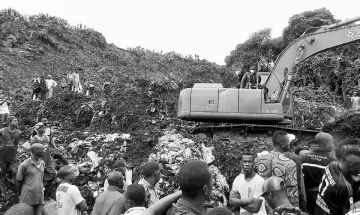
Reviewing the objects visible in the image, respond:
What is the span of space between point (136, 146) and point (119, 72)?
19064mm

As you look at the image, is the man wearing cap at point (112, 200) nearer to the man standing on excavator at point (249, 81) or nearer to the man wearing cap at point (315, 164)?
the man wearing cap at point (315, 164)

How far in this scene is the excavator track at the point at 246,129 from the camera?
36.1ft

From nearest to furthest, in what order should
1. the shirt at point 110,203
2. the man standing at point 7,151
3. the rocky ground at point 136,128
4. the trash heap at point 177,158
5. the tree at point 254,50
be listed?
1. the shirt at point 110,203
2. the trash heap at point 177,158
3. the man standing at point 7,151
4. the rocky ground at point 136,128
5. the tree at point 254,50

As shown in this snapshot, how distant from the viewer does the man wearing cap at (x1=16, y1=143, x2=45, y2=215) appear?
6004 millimetres

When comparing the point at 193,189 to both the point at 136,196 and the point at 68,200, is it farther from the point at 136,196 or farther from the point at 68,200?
the point at 68,200

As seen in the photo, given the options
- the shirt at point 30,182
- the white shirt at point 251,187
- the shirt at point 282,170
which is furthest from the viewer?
the shirt at point 30,182

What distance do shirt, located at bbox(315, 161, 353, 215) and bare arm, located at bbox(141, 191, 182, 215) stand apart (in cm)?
186

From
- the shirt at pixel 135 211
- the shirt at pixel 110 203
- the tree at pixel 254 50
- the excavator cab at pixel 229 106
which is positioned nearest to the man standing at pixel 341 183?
the shirt at pixel 135 211

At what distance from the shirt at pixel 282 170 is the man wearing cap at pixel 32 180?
10.9ft

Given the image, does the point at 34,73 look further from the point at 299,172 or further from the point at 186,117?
the point at 299,172

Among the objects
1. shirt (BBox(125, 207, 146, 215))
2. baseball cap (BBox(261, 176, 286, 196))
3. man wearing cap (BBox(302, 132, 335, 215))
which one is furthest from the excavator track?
baseball cap (BBox(261, 176, 286, 196))

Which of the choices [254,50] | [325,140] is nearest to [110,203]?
[325,140]

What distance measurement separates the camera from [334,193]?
12.2ft

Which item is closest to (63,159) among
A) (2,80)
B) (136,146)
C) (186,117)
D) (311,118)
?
(136,146)
